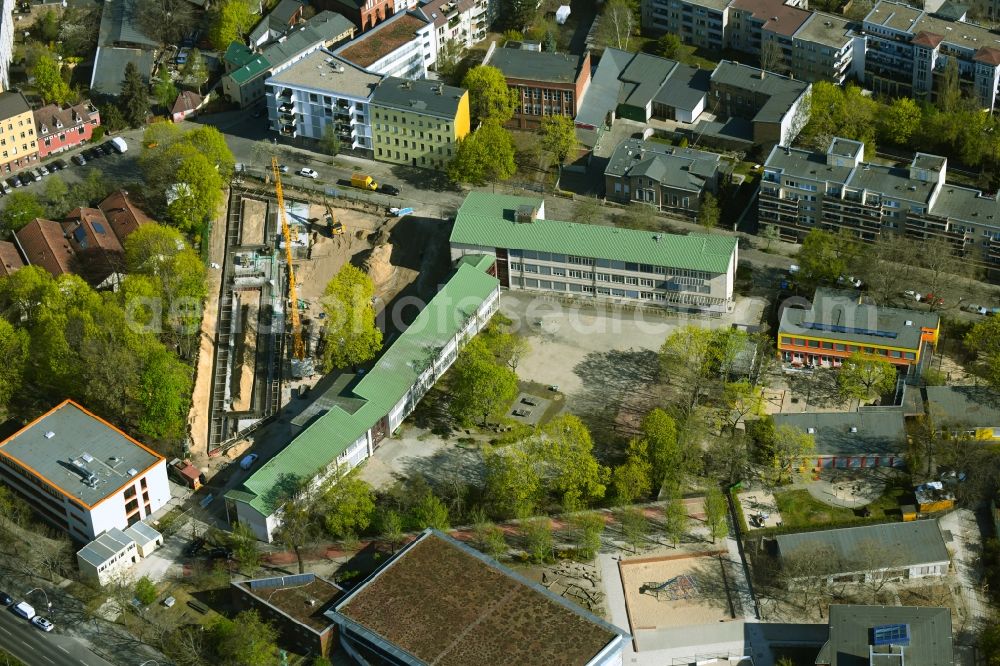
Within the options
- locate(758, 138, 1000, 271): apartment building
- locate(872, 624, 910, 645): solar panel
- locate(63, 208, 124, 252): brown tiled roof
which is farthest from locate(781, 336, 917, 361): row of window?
locate(63, 208, 124, 252): brown tiled roof

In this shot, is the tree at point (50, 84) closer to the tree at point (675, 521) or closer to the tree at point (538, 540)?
the tree at point (538, 540)

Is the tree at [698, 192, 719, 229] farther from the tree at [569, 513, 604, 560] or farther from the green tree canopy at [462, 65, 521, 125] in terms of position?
the tree at [569, 513, 604, 560]

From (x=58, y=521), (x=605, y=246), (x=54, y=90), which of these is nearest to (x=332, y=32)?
(x=54, y=90)

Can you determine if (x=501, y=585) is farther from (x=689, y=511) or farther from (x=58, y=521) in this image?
(x=58, y=521)

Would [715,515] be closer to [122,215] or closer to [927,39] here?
[122,215]

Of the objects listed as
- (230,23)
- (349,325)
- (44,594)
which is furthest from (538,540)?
(230,23)
